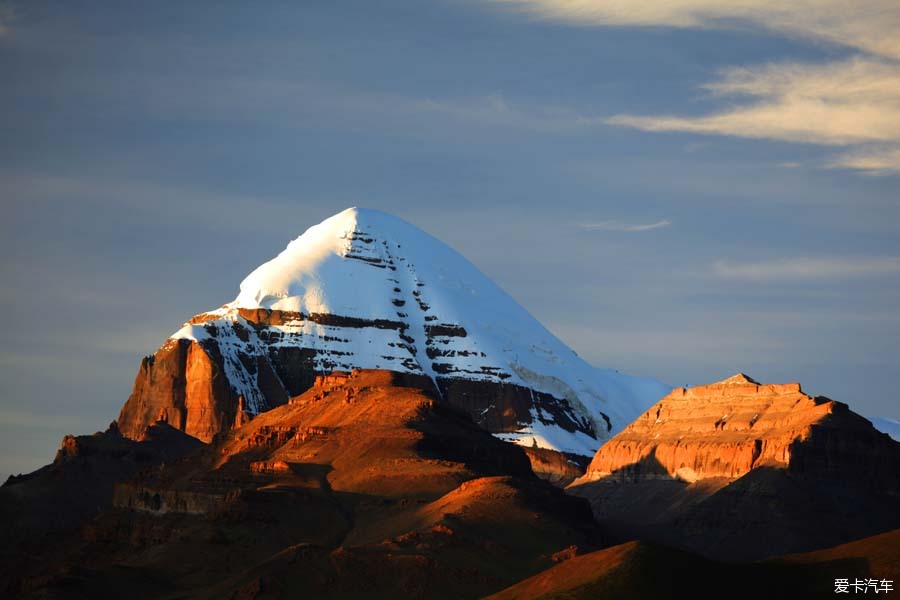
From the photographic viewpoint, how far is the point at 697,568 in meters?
144

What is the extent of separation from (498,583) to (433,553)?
7198mm

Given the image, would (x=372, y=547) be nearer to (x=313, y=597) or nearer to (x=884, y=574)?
(x=313, y=597)

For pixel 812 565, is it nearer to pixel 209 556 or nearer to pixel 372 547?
pixel 372 547

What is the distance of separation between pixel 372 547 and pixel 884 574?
5697cm

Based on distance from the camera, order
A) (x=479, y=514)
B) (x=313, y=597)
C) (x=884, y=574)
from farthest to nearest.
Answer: (x=479, y=514) → (x=313, y=597) → (x=884, y=574)

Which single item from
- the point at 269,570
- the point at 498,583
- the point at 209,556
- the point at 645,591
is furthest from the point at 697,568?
the point at 209,556

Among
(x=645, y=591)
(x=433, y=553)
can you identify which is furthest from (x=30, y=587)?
(x=645, y=591)

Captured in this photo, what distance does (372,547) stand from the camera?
7185 inches

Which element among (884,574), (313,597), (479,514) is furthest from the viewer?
(479,514)

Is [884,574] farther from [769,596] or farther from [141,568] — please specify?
[141,568]

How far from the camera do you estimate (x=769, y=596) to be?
459 ft

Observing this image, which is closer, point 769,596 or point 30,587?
point 769,596

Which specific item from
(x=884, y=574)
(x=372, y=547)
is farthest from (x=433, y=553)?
(x=884, y=574)

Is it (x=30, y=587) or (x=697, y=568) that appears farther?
(x=30, y=587)
